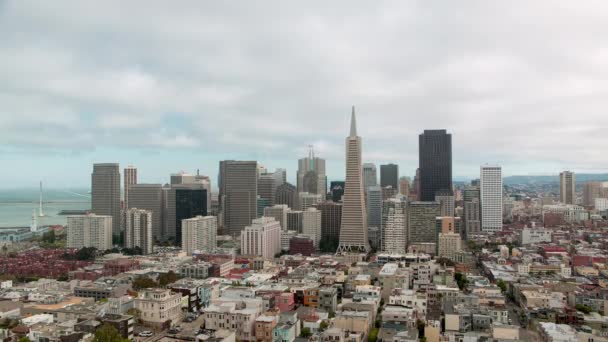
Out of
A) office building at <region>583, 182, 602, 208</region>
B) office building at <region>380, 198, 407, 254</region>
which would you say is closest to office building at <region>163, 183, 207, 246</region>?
office building at <region>380, 198, 407, 254</region>

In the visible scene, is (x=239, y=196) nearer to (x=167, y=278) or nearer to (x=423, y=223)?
(x=423, y=223)

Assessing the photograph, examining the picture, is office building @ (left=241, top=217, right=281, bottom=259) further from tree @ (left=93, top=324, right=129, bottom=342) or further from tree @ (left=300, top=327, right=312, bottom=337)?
tree @ (left=93, top=324, right=129, bottom=342)

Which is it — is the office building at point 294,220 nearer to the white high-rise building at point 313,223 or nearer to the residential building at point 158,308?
the white high-rise building at point 313,223

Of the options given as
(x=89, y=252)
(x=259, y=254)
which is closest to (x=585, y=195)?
(x=259, y=254)

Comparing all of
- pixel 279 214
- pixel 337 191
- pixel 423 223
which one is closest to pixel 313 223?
pixel 279 214

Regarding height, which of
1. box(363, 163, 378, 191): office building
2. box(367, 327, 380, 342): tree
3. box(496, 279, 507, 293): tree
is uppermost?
box(363, 163, 378, 191): office building
